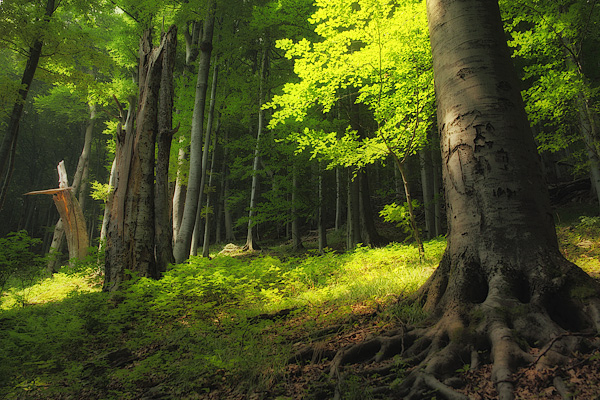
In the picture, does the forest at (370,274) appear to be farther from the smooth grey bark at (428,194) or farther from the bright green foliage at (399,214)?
the smooth grey bark at (428,194)

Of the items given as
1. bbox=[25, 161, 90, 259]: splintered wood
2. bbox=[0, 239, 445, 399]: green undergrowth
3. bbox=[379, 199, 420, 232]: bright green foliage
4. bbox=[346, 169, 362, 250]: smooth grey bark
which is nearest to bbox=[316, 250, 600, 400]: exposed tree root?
bbox=[0, 239, 445, 399]: green undergrowth

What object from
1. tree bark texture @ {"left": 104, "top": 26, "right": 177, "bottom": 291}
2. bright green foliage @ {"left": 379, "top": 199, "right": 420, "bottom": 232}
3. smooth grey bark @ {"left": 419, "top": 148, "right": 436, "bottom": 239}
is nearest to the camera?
tree bark texture @ {"left": 104, "top": 26, "right": 177, "bottom": 291}

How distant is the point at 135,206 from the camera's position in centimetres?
Answer: 609

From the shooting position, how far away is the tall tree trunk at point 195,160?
8.94 metres

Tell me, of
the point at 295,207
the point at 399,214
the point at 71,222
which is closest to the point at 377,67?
the point at 399,214

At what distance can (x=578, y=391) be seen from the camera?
140 centimetres

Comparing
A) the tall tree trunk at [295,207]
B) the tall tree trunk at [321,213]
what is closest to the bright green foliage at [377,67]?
the tall tree trunk at [295,207]

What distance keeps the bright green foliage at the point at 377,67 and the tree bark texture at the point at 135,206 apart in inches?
111

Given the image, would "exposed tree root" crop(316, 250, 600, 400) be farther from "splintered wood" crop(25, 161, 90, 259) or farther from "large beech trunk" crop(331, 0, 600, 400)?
"splintered wood" crop(25, 161, 90, 259)

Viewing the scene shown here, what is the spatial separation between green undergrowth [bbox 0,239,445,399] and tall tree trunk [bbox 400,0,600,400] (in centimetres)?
61

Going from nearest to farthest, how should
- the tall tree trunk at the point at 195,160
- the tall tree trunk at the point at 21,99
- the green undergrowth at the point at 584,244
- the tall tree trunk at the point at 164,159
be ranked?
1. the green undergrowth at the point at 584,244
2. the tall tree trunk at the point at 164,159
3. the tall tree trunk at the point at 21,99
4. the tall tree trunk at the point at 195,160

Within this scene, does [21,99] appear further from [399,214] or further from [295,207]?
[399,214]

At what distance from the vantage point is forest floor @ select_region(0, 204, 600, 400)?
1969mm

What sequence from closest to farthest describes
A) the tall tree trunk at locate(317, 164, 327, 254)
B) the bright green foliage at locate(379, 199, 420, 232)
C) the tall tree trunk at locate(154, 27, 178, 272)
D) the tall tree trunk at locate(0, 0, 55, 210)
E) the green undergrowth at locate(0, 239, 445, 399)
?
the green undergrowth at locate(0, 239, 445, 399) → the bright green foliage at locate(379, 199, 420, 232) → the tall tree trunk at locate(154, 27, 178, 272) → the tall tree trunk at locate(0, 0, 55, 210) → the tall tree trunk at locate(317, 164, 327, 254)
